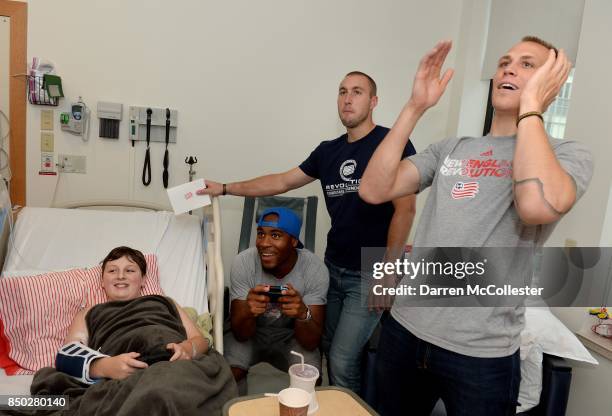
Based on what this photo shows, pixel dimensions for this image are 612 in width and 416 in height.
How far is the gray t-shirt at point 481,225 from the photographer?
1.18 m

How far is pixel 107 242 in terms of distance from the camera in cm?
244

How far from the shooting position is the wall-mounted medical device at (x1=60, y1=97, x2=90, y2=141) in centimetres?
280

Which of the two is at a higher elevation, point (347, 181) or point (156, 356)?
A: point (347, 181)

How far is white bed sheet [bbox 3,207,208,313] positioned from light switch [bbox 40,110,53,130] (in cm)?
60

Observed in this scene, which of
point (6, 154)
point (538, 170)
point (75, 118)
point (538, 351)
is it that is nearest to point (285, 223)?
point (538, 351)

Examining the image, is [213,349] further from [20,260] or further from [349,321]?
[20,260]

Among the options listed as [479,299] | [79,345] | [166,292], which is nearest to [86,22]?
[166,292]

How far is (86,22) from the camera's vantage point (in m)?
2.80

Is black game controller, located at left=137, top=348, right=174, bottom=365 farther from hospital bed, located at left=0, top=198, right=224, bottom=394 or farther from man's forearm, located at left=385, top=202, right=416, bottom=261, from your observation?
man's forearm, located at left=385, top=202, right=416, bottom=261

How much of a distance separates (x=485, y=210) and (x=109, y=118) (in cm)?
243

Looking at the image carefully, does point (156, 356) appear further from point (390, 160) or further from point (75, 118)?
point (75, 118)

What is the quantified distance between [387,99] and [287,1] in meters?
0.96

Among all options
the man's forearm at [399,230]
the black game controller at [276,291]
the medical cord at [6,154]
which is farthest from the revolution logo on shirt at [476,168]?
the medical cord at [6,154]

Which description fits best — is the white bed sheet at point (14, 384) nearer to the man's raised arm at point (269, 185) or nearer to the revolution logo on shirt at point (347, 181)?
the man's raised arm at point (269, 185)
